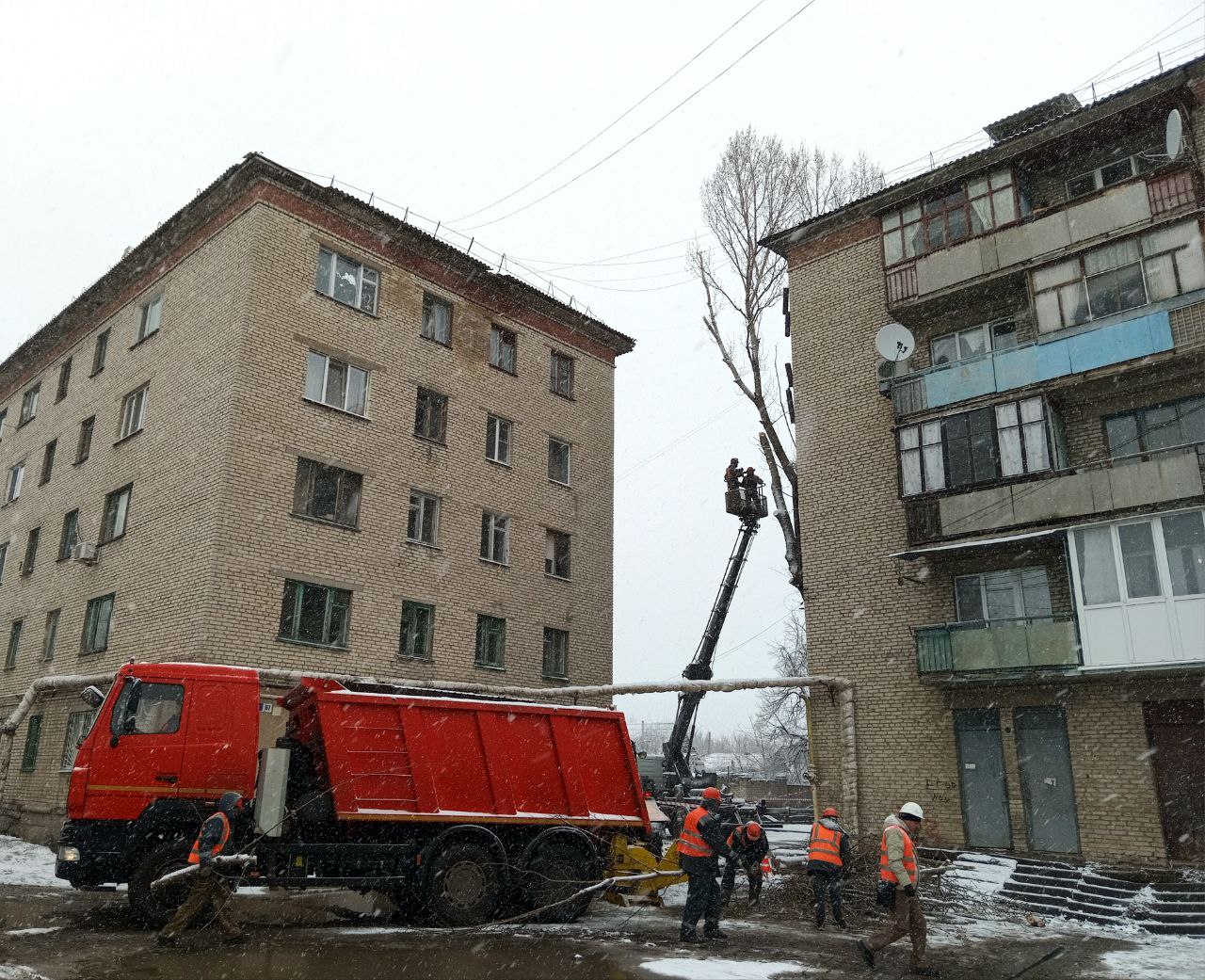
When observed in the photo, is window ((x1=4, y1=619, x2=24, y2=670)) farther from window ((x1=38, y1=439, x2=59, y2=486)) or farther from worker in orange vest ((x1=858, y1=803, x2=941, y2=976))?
worker in orange vest ((x1=858, y1=803, x2=941, y2=976))

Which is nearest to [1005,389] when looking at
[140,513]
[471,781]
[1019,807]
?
[1019,807]

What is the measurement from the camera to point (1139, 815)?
47.9ft

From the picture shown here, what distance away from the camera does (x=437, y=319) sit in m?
23.4

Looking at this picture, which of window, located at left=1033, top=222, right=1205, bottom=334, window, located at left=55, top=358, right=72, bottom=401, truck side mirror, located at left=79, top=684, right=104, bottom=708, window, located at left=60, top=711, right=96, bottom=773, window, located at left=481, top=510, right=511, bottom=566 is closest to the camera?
truck side mirror, located at left=79, top=684, right=104, bottom=708

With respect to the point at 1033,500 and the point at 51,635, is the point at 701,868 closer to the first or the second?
the point at 1033,500

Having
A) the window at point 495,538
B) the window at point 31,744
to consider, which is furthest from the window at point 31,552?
the window at point 495,538

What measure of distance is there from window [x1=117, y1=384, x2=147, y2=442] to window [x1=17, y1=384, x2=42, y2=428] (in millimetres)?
6446

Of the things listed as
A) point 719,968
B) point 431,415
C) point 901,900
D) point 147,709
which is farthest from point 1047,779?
point 431,415

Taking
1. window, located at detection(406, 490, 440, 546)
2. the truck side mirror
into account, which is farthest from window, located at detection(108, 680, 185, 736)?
window, located at detection(406, 490, 440, 546)

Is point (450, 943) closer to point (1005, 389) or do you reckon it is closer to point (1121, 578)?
point (1121, 578)

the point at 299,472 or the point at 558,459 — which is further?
the point at 558,459

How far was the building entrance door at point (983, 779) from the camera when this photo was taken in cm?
1602

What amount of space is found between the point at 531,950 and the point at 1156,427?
13.7 m

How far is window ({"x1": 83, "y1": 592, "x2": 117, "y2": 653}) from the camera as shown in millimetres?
19891
